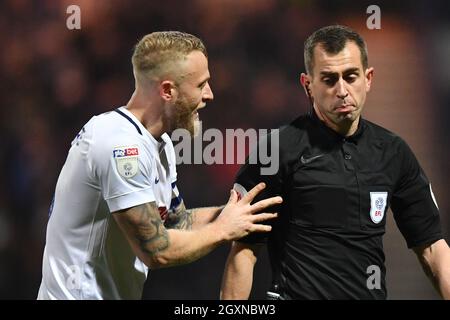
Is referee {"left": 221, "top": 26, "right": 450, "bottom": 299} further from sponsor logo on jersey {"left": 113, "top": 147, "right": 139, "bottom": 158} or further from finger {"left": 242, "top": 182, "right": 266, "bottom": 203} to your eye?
sponsor logo on jersey {"left": 113, "top": 147, "right": 139, "bottom": 158}

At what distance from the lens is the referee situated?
3092 mm

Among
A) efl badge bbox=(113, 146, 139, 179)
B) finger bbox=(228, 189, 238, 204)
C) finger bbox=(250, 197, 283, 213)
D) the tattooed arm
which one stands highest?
efl badge bbox=(113, 146, 139, 179)

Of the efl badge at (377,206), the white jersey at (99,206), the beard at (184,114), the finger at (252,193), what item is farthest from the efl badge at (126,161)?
the efl badge at (377,206)

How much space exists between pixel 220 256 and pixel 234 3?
181 cm

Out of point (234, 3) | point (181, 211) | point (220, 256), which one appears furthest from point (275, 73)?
point (181, 211)

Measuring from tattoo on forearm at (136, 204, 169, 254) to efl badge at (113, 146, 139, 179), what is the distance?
14cm

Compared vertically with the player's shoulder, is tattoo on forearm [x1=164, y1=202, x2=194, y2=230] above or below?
below

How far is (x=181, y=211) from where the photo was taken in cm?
346

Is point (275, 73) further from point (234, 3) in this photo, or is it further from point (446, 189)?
point (446, 189)

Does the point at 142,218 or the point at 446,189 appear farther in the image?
the point at 446,189

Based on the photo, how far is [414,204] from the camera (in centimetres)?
327

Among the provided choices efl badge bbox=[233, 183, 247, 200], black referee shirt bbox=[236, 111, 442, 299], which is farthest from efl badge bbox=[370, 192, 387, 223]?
efl badge bbox=[233, 183, 247, 200]

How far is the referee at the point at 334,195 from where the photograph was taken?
3.09 meters
